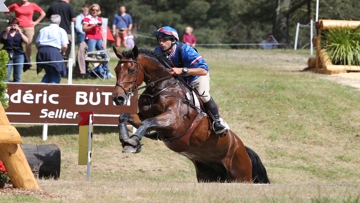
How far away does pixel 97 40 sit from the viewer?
66.7 ft

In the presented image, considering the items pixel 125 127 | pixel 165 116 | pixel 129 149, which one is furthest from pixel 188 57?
pixel 129 149

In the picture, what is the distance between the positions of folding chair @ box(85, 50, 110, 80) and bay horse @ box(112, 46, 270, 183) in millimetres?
8466

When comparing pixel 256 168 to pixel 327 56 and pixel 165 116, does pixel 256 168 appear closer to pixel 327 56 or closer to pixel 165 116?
pixel 165 116

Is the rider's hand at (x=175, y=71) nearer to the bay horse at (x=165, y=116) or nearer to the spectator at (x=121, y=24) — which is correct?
the bay horse at (x=165, y=116)

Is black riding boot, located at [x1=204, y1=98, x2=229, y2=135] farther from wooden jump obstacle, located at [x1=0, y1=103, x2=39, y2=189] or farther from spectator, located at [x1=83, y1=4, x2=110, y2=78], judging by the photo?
spectator, located at [x1=83, y1=4, x2=110, y2=78]

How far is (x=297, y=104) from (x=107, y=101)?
5543 mm

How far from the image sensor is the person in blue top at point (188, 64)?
1038 cm

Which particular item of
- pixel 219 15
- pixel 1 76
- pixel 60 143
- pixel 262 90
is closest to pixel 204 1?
pixel 219 15

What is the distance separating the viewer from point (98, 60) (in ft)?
64.7

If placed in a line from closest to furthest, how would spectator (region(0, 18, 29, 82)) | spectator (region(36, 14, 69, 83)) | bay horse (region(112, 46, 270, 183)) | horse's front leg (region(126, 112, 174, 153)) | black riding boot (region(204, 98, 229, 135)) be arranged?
horse's front leg (region(126, 112, 174, 153))
bay horse (region(112, 46, 270, 183))
black riding boot (region(204, 98, 229, 135))
spectator (region(36, 14, 69, 83))
spectator (region(0, 18, 29, 82))

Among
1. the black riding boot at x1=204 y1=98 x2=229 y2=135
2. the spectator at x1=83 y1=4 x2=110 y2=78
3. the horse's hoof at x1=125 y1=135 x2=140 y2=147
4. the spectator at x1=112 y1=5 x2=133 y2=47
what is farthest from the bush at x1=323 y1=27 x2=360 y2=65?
the horse's hoof at x1=125 y1=135 x2=140 y2=147

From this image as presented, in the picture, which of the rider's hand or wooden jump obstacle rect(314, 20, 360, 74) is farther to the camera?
wooden jump obstacle rect(314, 20, 360, 74)

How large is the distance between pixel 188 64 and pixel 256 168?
8.86 ft

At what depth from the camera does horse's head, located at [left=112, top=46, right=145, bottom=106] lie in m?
9.51
